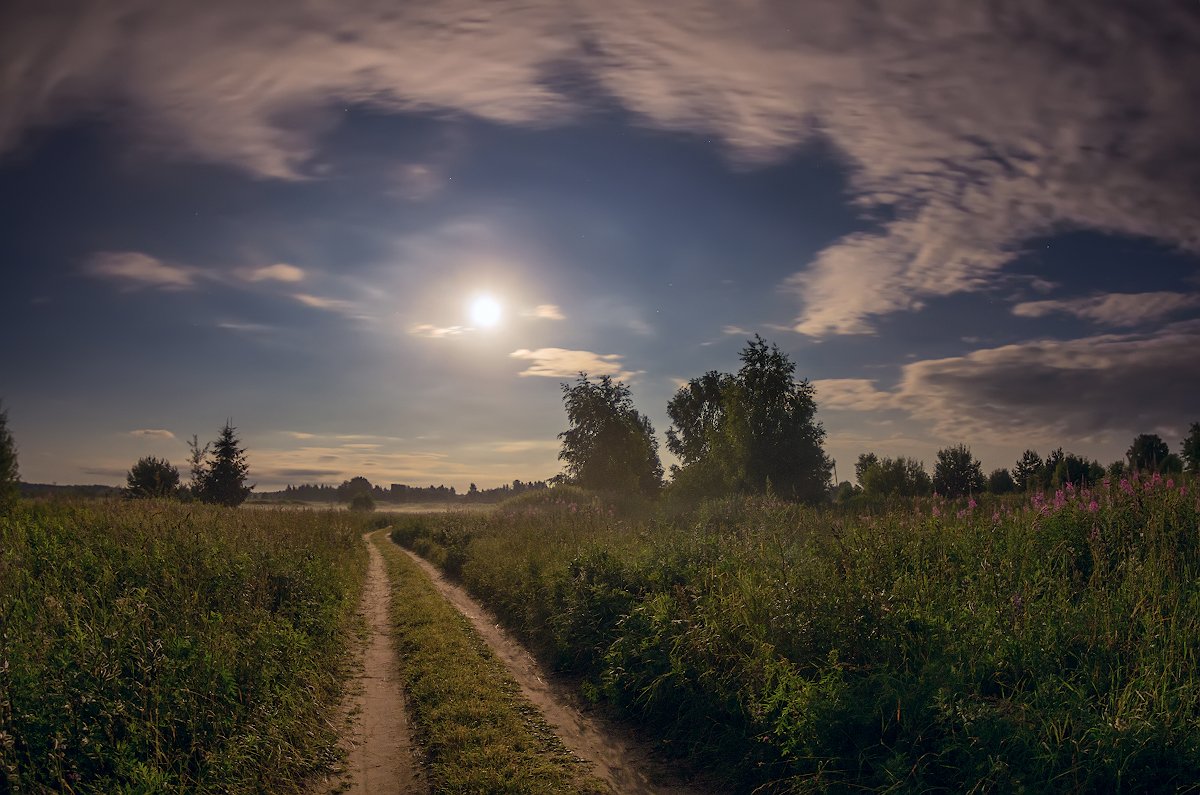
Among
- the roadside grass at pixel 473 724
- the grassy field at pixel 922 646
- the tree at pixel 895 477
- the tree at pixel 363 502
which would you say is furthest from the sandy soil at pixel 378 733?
the tree at pixel 363 502

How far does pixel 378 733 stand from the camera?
773 cm

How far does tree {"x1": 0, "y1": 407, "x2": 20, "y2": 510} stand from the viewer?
2202 cm

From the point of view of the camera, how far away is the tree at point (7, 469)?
22.0 metres

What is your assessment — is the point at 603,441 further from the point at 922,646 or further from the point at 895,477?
the point at 922,646

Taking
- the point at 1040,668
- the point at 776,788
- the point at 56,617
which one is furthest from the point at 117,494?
the point at 1040,668

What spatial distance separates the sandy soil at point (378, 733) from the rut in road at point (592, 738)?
1659 millimetres

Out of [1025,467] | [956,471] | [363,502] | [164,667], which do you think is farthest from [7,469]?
[363,502]

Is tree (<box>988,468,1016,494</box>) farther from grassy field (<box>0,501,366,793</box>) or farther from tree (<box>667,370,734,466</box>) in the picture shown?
grassy field (<box>0,501,366,793</box>)

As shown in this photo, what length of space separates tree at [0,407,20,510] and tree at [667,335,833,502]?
34.3 metres

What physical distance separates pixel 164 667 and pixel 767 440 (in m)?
40.1

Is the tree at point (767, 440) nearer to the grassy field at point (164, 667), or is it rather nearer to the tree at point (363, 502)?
the grassy field at point (164, 667)

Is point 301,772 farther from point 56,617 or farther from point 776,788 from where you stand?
point 776,788

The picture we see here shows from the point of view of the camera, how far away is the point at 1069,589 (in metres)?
7.77

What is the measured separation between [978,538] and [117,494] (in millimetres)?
24405
